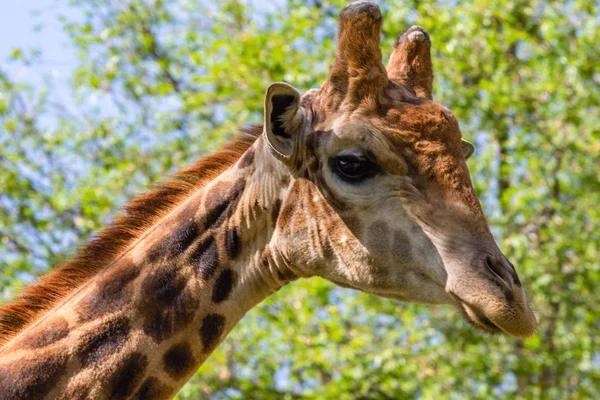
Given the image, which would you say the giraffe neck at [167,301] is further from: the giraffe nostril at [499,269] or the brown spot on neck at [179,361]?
the giraffe nostril at [499,269]

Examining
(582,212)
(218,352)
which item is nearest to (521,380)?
(582,212)

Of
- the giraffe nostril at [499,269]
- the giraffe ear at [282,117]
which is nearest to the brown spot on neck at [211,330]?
the giraffe ear at [282,117]

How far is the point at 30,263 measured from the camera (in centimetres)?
1811

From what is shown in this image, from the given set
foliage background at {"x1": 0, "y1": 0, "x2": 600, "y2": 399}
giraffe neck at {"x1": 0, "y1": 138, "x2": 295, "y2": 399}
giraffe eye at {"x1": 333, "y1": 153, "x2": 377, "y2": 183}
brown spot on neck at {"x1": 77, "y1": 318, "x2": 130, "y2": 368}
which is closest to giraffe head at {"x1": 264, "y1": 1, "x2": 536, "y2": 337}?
giraffe eye at {"x1": 333, "y1": 153, "x2": 377, "y2": 183}

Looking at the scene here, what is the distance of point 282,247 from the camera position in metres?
5.33

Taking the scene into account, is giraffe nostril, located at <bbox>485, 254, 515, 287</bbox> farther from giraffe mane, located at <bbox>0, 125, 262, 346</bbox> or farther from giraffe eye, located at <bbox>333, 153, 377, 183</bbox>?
giraffe mane, located at <bbox>0, 125, 262, 346</bbox>

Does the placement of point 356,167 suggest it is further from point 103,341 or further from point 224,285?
point 103,341

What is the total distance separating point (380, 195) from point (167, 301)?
1.26 metres

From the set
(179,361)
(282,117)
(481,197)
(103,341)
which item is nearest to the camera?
(103,341)

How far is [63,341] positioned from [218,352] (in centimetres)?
1189

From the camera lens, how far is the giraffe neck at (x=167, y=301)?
4.99 meters

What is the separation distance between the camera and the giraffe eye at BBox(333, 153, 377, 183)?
5.23 metres

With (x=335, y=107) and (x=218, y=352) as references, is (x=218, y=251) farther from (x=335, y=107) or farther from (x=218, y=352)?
(x=218, y=352)

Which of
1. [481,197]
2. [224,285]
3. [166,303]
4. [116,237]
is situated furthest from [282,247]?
[481,197]
